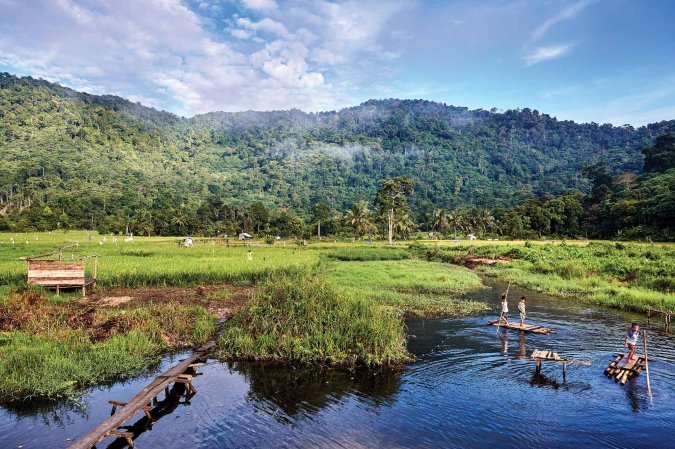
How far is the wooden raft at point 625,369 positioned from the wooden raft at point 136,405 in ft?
47.9

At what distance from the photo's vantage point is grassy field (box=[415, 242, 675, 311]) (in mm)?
29125

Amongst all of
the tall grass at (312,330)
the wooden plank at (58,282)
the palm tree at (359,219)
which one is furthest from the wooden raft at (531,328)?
the palm tree at (359,219)

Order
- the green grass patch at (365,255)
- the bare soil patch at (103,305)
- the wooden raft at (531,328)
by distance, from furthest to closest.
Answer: the green grass patch at (365,255)
the wooden raft at (531,328)
the bare soil patch at (103,305)

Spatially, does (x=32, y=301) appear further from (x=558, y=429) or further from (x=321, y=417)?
(x=558, y=429)

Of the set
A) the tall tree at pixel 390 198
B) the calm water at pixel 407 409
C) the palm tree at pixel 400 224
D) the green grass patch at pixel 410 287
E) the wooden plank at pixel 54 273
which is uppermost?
the tall tree at pixel 390 198

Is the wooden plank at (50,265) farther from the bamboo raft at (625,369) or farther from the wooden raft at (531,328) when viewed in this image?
the bamboo raft at (625,369)

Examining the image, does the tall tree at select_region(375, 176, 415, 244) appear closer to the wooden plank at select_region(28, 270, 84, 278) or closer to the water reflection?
the wooden plank at select_region(28, 270, 84, 278)

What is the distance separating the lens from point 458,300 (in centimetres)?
2872

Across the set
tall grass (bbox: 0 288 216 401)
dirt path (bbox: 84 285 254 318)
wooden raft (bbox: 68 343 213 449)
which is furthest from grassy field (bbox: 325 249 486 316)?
tall grass (bbox: 0 288 216 401)

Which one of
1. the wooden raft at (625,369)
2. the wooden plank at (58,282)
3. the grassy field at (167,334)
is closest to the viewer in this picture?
the grassy field at (167,334)

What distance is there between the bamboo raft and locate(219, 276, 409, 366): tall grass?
24.0 feet

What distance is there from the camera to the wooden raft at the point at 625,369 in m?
14.8

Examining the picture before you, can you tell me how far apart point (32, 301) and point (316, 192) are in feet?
588

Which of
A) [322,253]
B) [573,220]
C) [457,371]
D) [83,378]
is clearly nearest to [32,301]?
[83,378]
